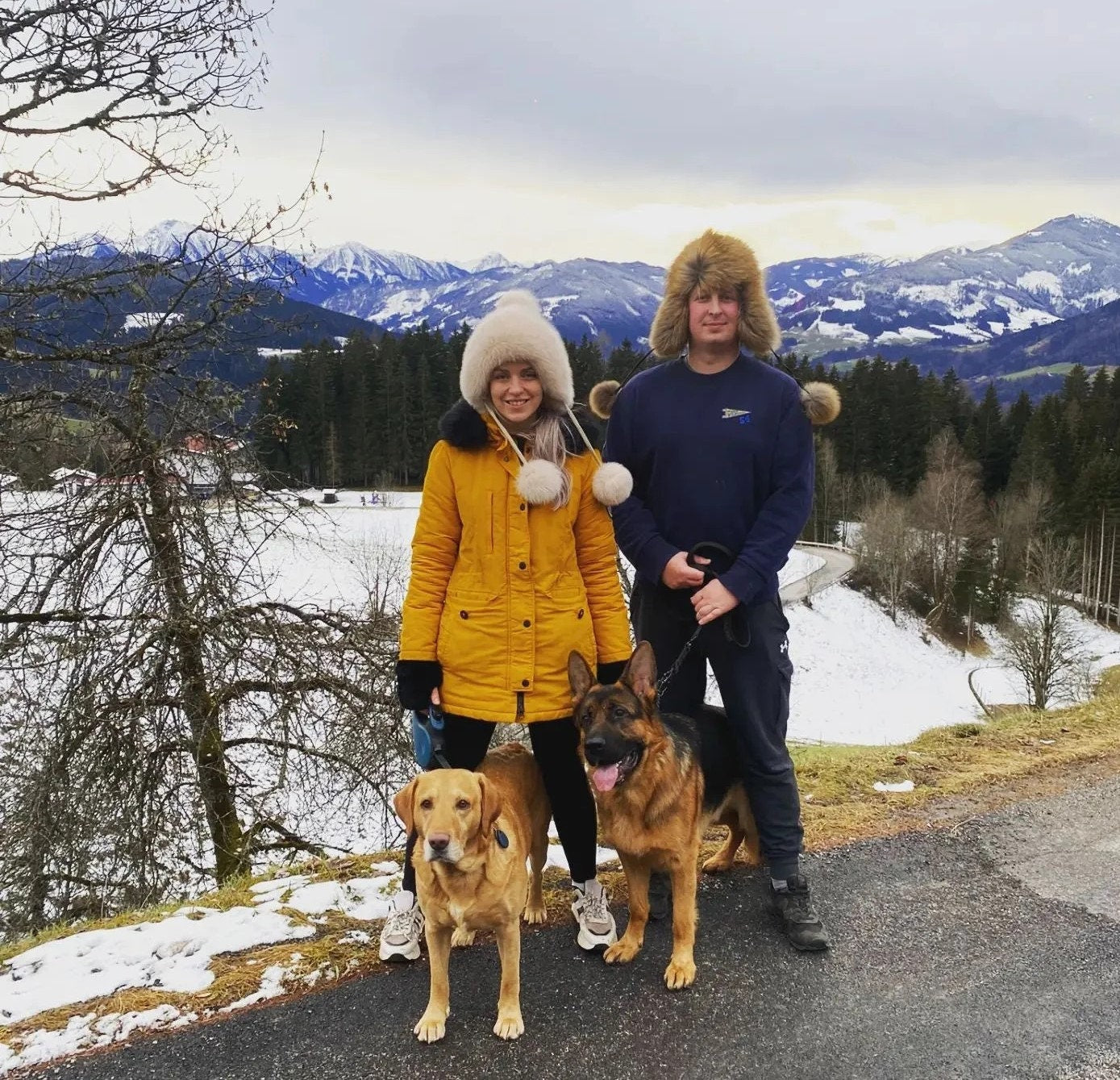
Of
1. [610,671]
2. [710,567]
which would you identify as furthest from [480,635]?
[710,567]

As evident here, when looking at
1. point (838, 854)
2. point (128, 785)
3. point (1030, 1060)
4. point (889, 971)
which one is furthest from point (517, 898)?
point (128, 785)

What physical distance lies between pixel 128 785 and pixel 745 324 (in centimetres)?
747

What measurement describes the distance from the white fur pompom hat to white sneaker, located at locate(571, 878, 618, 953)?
202 centimetres

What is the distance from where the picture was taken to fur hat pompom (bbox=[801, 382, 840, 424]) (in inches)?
157

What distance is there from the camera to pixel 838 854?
487 centimetres

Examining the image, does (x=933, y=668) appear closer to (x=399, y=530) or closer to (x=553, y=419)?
(x=399, y=530)

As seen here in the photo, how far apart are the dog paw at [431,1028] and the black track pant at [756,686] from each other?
1.90m

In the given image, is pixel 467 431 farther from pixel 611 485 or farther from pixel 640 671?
pixel 640 671

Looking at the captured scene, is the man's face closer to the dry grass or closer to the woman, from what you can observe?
the woman

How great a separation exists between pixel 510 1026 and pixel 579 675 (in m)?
1.48

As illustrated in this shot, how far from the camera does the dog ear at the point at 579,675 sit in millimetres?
3646

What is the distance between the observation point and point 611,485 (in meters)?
3.69

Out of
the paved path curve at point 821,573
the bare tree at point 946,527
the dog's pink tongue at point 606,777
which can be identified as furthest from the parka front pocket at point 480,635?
the bare tree at point 946,527

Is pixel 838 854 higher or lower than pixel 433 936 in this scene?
lower
